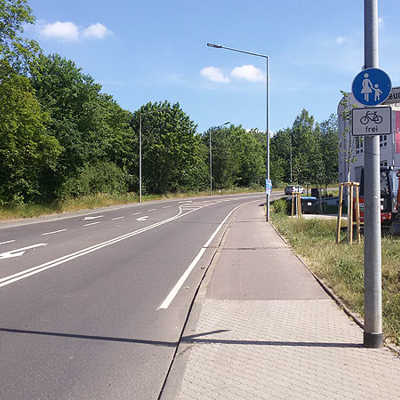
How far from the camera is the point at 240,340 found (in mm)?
4770

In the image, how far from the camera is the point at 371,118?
4.57m

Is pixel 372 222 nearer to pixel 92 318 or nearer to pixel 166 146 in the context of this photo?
pixel 92 318

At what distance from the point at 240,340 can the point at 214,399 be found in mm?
1376

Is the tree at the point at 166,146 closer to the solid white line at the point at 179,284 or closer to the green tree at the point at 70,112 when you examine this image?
the green tree at the point at 70,112

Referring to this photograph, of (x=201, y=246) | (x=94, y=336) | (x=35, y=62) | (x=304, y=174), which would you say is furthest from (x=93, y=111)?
(x=94, y=336)

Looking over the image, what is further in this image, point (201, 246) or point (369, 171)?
point (201, 246)

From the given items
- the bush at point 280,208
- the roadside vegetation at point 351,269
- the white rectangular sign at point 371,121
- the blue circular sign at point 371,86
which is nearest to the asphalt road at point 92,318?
the roadside vegetation at point 351,269

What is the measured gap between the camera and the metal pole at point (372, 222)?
4496 millimetres

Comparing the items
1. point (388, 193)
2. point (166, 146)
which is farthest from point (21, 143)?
point (166, 146)

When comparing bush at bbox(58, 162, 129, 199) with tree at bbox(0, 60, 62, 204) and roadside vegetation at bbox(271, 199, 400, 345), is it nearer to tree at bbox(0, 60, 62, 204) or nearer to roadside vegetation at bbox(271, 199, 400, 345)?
tree at bbox(0, 60, 62, 204)

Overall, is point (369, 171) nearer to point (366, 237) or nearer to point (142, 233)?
point (366, 237)

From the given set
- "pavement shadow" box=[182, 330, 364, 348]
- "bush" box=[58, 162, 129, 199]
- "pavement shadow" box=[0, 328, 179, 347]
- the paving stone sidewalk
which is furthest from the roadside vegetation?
"bush" box=[58, 162, 129, 199]

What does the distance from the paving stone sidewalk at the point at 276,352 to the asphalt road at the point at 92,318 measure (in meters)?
0.34

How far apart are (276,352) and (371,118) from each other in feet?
8.33
